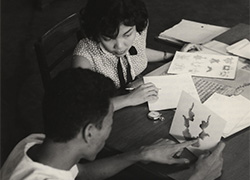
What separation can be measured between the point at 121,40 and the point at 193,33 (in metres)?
0.59

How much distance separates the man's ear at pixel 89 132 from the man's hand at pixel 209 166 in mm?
362

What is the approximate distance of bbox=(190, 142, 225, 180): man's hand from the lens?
4.58 ft

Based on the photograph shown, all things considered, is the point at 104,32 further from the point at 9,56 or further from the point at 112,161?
Answer: the point at 9,56

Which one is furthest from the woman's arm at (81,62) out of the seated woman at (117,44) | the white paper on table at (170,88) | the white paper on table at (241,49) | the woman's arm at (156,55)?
the white paper on table at (241,49)

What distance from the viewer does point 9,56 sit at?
3656mm

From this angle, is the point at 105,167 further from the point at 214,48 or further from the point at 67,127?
the point at 214,48

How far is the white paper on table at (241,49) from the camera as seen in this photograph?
6.75 feet

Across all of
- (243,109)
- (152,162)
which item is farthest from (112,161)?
(243,109)

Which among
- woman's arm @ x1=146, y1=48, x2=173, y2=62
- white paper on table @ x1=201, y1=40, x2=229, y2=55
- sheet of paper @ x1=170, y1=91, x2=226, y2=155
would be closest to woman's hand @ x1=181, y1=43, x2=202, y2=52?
white paper on table @ x1=201, y1=40, x2=229, y2=55

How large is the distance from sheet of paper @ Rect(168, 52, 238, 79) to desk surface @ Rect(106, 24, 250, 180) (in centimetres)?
31

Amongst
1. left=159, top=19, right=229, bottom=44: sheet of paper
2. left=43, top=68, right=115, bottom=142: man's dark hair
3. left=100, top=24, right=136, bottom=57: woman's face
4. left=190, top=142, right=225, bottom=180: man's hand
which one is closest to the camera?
left=43, top=68, right=115, bottom=142: man's dark hair

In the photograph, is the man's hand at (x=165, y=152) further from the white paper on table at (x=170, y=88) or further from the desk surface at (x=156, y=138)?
the white paper on table at (x=170, y=88)

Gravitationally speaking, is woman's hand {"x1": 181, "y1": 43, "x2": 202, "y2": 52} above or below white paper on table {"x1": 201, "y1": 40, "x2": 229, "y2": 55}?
above

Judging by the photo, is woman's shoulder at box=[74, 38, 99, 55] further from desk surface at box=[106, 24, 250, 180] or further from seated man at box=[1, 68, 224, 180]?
seated man at box=[1, 68, 224, 180]
